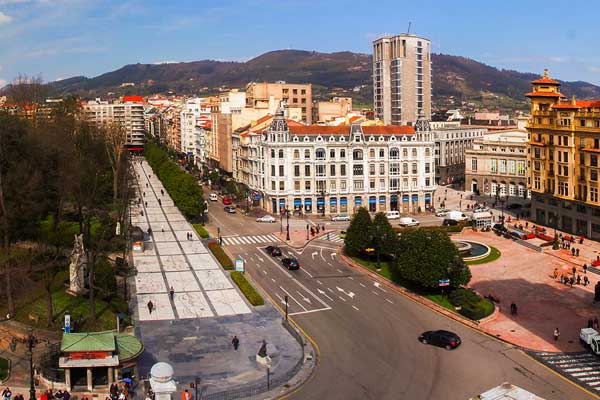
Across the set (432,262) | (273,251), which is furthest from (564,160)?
(273,251)

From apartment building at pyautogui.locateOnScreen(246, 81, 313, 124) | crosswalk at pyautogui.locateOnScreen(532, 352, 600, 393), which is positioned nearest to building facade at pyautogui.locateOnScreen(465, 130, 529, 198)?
apartment building at pyautogui.locateOnScreen(246, 81, 313, 124)

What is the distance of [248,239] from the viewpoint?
83.2 meters

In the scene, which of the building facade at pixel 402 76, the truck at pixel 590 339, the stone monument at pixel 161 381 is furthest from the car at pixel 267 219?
the building facade at pixel 402 76

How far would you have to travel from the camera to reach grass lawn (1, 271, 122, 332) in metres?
47.9

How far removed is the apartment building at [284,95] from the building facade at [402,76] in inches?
821

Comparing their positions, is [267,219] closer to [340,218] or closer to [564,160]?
[340,218]

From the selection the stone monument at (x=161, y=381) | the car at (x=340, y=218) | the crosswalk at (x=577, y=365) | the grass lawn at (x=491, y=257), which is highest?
the stone monument at (x=161, y=381)

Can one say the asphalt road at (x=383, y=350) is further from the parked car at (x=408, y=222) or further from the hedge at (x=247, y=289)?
the parked car at (x=408, y=222)

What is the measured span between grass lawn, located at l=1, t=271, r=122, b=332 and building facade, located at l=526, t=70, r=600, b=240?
54884 millimetres

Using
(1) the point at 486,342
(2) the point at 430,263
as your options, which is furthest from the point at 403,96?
(1) the point at 486,342

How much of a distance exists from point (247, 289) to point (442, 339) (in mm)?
19604

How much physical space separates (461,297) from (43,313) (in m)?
31.8

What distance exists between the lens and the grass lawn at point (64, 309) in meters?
47.9

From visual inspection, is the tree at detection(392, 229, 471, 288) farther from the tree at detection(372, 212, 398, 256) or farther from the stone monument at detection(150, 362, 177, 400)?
the stone monument at detection(150, 362, 177, 400)
